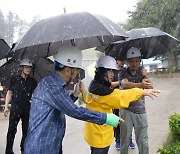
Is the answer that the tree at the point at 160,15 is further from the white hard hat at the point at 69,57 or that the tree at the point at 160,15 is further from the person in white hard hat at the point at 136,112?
the white hard hat at the point at 69,57

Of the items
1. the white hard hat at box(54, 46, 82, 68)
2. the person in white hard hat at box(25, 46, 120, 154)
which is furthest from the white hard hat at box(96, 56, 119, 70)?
the person in white hard hat at box(25, 46, 120, 154)

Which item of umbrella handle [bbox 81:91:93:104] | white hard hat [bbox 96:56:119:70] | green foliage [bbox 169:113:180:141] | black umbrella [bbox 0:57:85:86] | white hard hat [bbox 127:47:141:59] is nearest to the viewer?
white hard hat [bbox 96:56:119:70]

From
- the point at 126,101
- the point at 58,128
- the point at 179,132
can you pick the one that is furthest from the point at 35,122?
the point at 179,132

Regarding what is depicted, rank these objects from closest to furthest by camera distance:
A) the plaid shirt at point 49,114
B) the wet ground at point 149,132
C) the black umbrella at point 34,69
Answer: the plaid shirt at point 49,114, the black umbrella at point 34,69, the wet ground at point 149,132

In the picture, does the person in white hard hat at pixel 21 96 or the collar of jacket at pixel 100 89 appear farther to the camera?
the person in white hard hat at pixel 21 96

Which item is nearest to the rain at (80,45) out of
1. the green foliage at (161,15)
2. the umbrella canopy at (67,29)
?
the umbrella canopy at (67,29)

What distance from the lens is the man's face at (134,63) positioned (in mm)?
4004

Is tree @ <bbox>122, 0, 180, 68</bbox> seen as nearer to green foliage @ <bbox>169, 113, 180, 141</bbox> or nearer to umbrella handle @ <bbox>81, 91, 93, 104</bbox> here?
green foliage @ <bbox>169, 113, 180, 141</bbox>

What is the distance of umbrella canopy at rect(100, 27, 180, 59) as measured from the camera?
163 inches

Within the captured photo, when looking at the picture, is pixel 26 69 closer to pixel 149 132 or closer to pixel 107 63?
pixel 107 63

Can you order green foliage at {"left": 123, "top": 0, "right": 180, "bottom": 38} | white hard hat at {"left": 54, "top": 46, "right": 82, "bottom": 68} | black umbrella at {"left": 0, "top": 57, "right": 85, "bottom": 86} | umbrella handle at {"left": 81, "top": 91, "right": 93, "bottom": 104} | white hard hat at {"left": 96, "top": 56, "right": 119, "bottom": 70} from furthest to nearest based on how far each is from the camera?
green foliage at {"left": 123, "top": 0, "right": 180, "bottom": 38} < black umbrella at {"left": 0, "top": 57, "right": 85, "bottom": 86} < umbrella handle at {"left": 81, "top": 91, "right": 93, "bottom": 104} < white hard hat at {"left": 96, "top": 56, "right": 119, "bottom": 70} < white hard hat at {"left": 54, "top": 46, "right": 82, "bottom": 68}

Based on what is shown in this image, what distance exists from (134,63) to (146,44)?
58 cm

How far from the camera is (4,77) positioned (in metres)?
4.96

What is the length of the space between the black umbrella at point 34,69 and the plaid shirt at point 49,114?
1.97 meters
